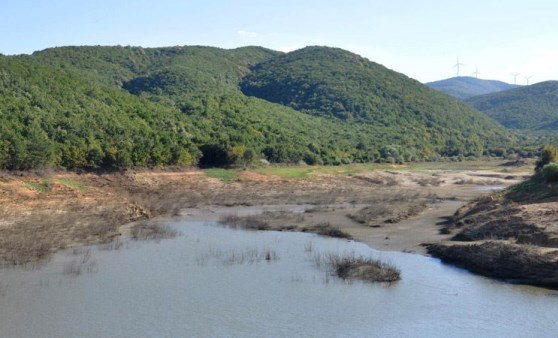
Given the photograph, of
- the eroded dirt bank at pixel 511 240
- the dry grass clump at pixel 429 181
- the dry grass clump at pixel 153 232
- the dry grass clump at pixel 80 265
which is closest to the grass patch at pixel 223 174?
the dry grass clump at pixel 429 181

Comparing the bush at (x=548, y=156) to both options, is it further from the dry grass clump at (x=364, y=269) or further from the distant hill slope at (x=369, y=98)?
the distant hill slope at (x=369, y=98)

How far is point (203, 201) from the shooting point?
57969 mm

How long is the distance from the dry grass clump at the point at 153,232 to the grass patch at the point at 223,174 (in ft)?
83.4

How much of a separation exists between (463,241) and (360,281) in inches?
350

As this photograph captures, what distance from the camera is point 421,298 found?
2309cm

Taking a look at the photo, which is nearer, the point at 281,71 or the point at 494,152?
the point at 494,152

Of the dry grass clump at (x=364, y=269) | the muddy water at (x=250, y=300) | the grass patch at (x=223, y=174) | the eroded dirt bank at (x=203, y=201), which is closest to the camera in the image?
the muddy water at (x=250, y=300)

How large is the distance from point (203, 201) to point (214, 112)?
45445 mm

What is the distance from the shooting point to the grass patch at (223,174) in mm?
67250

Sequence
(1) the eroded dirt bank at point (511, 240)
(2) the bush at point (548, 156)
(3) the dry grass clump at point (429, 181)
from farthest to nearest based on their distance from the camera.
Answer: (3) the dry grass clump at point (429, 181) → (2) the bush at point (548, 156) → (1) the eroded dirt bank at point (511, 240)

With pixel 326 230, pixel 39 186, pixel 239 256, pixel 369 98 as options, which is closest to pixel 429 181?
pixel 326 230

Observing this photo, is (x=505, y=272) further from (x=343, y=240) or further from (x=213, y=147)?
(x=213, y=147)

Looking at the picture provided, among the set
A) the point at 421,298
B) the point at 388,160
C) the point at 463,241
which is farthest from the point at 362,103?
the point at 421,298

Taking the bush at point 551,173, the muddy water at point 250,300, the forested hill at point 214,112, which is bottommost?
the muddy water at point 250,300
